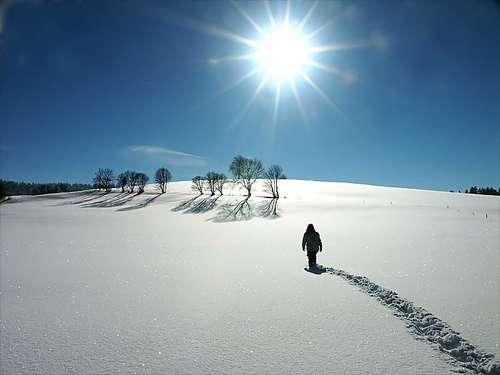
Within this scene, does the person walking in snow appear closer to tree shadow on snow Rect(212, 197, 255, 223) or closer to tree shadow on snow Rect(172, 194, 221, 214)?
tree shadow on snow Rect(212, 197, 255, 223)

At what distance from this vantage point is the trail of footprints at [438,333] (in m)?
4.44

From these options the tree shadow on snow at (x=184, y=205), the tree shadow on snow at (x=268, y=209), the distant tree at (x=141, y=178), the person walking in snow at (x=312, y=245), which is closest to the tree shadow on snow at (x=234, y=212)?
the tree shadow on snow at (x=268, y=209)

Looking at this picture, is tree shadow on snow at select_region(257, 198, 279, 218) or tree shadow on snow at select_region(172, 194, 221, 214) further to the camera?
tree shadow on snow at select_region(172, 194, 221, 214)

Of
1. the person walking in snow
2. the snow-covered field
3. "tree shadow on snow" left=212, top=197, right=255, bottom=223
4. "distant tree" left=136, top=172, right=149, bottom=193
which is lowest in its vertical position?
the snow-covered field

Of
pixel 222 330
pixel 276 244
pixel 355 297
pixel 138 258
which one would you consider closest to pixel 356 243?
pixel 276 244

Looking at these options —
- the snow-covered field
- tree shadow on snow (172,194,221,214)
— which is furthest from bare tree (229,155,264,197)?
the snow-covered field

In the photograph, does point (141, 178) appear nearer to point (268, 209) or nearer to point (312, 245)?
point (268, 209)

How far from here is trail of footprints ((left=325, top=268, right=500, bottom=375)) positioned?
→ 4.44 meters

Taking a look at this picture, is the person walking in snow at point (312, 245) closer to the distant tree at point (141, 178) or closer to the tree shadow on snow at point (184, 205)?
the tree shadow on snow at point (184, 205)

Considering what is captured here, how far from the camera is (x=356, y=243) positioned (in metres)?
17.3

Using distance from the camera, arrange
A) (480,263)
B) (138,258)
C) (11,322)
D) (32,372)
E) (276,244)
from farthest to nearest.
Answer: (276,244), (138,258), (480,263), (11,322), (32,372)

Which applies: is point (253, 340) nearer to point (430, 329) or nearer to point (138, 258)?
point (430, 329)

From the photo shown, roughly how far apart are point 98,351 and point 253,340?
2489mm

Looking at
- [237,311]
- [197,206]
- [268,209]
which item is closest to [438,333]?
[237,311]
